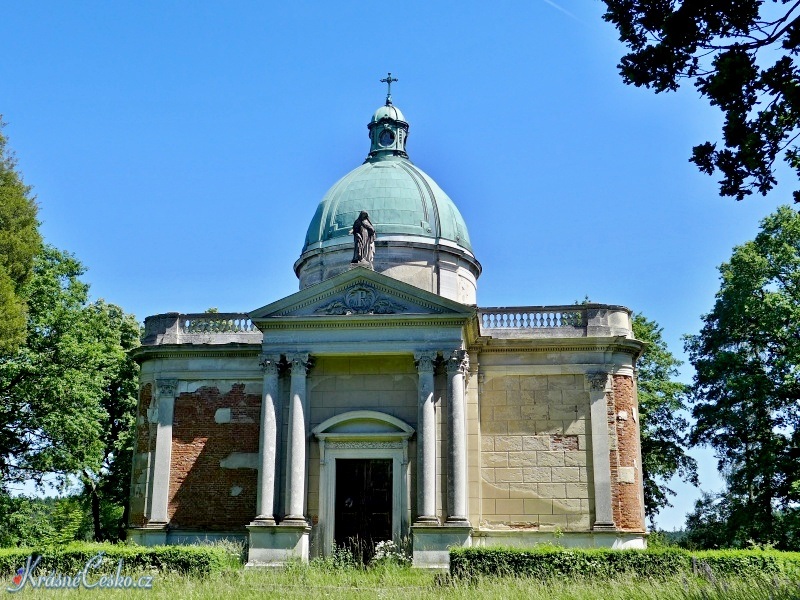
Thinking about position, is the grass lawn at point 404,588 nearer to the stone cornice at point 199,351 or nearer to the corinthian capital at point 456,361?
the corinthian capital at point 456,361

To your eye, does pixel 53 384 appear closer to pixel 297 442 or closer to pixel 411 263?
pixel 297 442

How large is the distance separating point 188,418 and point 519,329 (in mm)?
9936

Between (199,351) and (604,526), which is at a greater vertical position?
(199,351)

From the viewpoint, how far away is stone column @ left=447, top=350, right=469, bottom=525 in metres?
21.6

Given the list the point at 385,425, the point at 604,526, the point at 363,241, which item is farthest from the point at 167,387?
the point at 604,526

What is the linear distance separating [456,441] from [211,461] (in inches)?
286

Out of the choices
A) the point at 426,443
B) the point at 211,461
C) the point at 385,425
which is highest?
the point at 385,425

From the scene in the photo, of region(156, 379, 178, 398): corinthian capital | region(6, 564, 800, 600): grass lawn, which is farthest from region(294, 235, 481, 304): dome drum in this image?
region(6, 564, 800, 600): grass lawn

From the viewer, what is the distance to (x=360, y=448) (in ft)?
76.6

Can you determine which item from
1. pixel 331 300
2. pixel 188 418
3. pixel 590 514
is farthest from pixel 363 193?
pixel 590 514

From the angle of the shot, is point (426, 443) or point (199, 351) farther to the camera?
point (199, 351)

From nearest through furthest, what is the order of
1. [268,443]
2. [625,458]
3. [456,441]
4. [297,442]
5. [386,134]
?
[456,441], [297,442], [268,443], [625,458], [386,134]

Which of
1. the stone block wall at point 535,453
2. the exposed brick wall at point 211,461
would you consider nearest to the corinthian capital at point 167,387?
the exposed brick wall at point 211,461

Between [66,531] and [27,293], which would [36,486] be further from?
[27,293]
